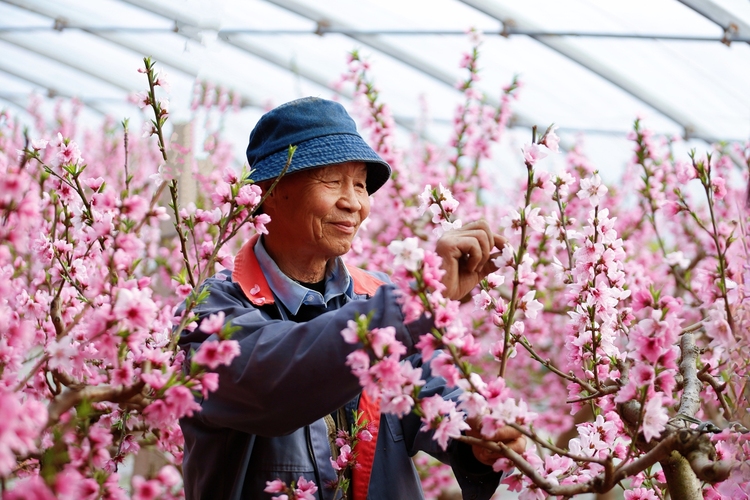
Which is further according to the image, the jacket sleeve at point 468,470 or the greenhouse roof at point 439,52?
the greenhouse roof at point 439,52

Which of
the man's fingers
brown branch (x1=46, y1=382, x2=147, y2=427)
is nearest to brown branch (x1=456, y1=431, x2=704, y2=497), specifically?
the man's fingers

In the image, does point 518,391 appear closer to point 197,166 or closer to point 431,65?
point 431,65

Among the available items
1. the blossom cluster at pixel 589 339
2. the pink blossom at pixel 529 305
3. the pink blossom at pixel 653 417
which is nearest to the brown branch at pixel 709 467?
the blossom cluster at pixel 589 339

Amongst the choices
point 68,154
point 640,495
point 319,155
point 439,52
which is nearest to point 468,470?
point 640,495

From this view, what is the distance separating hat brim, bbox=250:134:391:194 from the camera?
1.90 meters

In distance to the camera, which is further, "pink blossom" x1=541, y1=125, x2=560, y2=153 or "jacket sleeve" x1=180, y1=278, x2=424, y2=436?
"pink blossom" x1=541, y1=125, x2=560, y2=153

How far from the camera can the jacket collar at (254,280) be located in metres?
1.87

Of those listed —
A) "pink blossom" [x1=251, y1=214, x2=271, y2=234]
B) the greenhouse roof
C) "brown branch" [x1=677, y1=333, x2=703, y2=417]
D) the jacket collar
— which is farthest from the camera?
the greenhouse roof

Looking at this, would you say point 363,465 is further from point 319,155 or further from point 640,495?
point 319,155

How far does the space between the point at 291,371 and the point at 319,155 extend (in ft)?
2.34

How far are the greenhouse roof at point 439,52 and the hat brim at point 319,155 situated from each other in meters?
2.27

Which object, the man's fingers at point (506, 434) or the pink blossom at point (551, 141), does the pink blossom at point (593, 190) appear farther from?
the man's fingers at point (506, 434)

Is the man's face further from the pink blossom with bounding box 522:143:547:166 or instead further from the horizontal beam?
the horizontal beam

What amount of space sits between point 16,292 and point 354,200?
3.76ft
